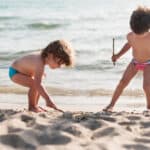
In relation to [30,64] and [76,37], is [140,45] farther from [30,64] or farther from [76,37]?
[76,37]

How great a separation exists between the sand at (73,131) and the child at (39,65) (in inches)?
14.8

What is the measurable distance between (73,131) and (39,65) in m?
1.34

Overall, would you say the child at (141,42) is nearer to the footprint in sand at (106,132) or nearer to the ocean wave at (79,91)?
the footprint in sand at (106,132)

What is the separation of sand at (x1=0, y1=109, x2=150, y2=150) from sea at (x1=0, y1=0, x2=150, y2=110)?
2.67 metres

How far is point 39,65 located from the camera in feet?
20.2

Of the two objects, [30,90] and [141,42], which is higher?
[141,42]

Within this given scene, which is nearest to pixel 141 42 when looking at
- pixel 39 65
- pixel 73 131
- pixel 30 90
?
pixel 39 65

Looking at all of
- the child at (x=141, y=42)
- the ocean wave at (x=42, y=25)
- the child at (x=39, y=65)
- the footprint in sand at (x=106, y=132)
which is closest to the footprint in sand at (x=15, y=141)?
the footprint in sand at (x=106, y=132)

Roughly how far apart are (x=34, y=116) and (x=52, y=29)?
1338cm

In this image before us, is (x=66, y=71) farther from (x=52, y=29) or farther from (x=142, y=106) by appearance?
(x=52, y=29)

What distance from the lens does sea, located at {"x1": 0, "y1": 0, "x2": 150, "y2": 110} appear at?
30.1 ft

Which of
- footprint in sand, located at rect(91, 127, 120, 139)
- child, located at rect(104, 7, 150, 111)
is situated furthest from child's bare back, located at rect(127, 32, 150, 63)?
footprint in sand, located at rect(91, 127, 120, 139)

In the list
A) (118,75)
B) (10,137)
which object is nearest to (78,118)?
(10,137)

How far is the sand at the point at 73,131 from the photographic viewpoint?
4672 mm
